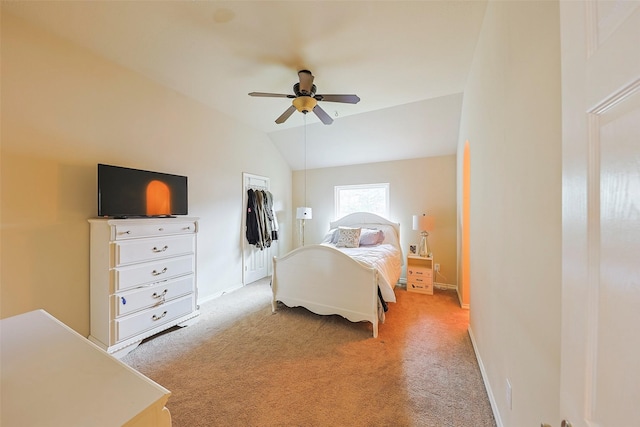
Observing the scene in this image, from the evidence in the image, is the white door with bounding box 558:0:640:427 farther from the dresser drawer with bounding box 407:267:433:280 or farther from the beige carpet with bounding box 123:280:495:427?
→ the dresser drawer with bounding box 407:267:433:280

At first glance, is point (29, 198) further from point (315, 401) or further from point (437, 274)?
point (437, 274)

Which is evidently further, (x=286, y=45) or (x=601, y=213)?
(x=286, y=45)

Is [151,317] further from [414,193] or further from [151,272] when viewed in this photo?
[414,193]

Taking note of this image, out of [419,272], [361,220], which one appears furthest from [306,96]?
[419,272]

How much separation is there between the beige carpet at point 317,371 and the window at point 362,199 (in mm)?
2142

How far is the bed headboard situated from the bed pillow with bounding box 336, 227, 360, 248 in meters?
0.52

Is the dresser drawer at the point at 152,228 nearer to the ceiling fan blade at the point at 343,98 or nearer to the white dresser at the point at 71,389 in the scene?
the white dresser at the point at 71,389

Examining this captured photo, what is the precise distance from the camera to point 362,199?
15.2 ft

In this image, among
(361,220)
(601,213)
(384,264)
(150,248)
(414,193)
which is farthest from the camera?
(361,220)

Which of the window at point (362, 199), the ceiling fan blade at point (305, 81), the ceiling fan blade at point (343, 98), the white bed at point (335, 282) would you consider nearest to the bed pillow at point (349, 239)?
the white bed at point (335, 282)

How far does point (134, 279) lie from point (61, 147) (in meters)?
1.30

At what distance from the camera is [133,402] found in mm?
546

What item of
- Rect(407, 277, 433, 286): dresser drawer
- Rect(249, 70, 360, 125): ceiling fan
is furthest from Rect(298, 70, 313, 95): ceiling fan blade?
Rect(407, 277, 433, 286): dresser drawer

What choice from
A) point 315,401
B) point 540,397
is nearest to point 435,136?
point 540,397
